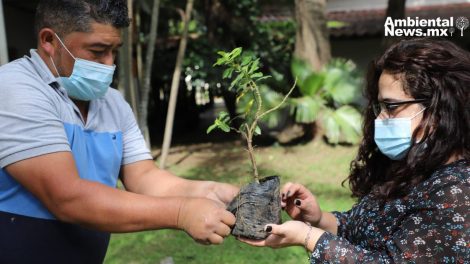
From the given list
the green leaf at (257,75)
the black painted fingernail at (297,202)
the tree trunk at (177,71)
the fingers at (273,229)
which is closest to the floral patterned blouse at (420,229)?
the fingers at (273,229)

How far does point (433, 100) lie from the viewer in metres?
1.90

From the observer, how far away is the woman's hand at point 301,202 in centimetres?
233

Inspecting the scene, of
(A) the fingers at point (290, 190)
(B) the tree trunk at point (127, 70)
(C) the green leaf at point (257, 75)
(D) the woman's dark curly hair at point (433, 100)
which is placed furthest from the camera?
(B) the tree trunk at point (127, 70)

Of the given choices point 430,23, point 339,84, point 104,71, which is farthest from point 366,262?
point 430,23

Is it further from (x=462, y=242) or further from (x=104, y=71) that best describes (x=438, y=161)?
(x=104, y=71)

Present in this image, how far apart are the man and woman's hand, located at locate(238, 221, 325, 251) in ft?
0.69

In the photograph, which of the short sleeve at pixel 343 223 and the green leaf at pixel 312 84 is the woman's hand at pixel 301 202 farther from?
the green leaf at pixel 312 84

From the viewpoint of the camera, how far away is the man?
1.62 m

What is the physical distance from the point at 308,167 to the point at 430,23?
428cm

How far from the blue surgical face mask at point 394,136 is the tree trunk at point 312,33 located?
25.0ft

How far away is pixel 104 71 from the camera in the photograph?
2102 millimetres

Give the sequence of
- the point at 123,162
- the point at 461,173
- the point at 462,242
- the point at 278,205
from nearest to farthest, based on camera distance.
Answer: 1. the point at 462,242
2. the point at 461,173
3. the point at 278,205
4. the point at 123,162

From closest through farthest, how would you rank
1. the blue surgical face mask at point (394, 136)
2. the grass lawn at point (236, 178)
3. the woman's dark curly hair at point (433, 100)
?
the woman's dark curly hair at point (433, 100) < the blue surgical face mask at point (394, 136) < the grass lawn at point (236, 178)

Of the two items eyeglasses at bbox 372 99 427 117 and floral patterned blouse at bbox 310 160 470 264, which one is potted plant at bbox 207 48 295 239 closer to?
floral patterned blouse at bbox 310 160 470 264
